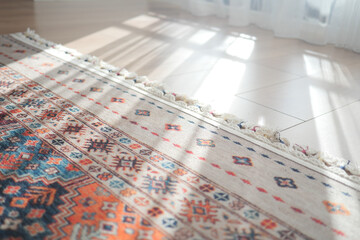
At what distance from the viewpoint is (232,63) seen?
2324mm

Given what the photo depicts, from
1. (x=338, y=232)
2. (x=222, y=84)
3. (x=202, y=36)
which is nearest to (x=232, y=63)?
(x=222, y=84)

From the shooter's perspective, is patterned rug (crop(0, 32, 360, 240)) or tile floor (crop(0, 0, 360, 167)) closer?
patterned rug (crop(0, 32, 360, 240))

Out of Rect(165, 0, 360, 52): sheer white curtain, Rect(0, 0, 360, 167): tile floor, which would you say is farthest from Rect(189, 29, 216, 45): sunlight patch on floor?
Rect(165, 0, 360, 52): sheer white curtain

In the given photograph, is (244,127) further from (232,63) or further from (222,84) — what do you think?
(232,63)

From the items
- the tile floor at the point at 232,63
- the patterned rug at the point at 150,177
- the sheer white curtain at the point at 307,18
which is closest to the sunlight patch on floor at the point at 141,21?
the tile floor at the point at 232,63

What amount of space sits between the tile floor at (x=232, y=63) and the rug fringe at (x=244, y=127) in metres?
0.07

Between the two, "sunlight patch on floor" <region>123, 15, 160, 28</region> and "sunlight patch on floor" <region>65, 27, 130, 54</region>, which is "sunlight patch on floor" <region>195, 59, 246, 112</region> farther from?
"sunlight patch on floor" <region>123, 15, 160, 28</region>

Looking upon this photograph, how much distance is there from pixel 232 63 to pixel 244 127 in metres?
0.94

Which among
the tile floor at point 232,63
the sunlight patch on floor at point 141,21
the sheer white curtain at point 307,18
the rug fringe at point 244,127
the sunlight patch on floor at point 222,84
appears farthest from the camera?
the sunlight patch on floor at point 141,21

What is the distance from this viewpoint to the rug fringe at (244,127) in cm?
123

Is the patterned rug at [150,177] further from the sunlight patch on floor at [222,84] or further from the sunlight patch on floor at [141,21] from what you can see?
the sunlight patch on floor at [141,21]

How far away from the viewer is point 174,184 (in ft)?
3.58

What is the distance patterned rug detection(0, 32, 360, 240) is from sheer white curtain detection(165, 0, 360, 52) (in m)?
1.55

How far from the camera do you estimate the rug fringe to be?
1.23 metres
